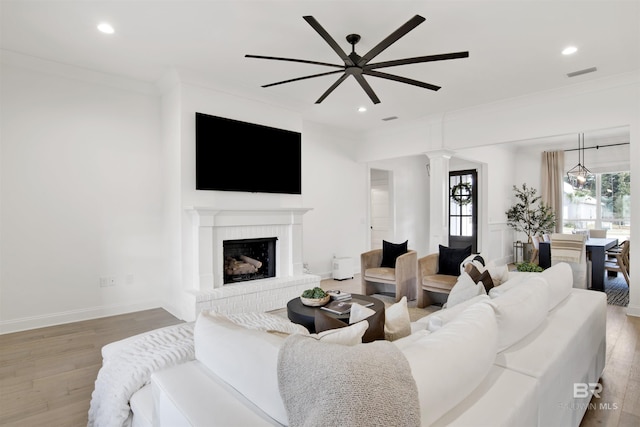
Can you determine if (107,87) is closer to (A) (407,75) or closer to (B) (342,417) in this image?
(A) (407,75)

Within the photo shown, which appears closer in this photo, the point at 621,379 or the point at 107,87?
the point at 621,379

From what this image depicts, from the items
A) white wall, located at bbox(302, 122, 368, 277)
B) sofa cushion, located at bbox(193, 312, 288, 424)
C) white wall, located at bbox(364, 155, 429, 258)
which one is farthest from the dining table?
sofa cushion, located at bbox(193, 312, 288, 424)

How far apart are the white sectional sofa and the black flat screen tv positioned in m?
2.98

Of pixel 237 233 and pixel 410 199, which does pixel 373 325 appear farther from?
pixel 410 199

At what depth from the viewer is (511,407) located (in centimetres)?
110

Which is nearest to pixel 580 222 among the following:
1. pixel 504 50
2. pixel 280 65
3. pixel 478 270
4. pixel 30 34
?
pixel 504 50

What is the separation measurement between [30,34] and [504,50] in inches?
182

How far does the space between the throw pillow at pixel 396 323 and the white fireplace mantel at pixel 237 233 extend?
2.75m

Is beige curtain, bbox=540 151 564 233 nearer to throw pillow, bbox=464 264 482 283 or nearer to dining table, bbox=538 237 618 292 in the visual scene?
dining table, bbox=538 237 618 292

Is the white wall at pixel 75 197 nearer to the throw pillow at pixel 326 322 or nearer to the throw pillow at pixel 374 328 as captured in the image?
the throw pillow at pixel 326 322

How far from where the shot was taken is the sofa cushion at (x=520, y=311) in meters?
1.49

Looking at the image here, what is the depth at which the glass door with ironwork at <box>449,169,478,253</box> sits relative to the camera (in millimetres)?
7719

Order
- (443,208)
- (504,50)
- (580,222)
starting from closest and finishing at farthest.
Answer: (504,50) → (443,208) → (580,222)

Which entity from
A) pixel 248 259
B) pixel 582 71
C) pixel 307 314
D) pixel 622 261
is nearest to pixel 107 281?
pixel 248 259
